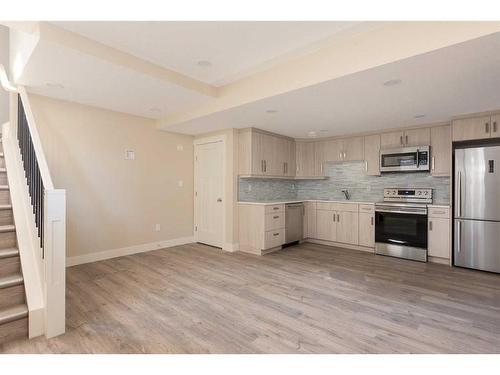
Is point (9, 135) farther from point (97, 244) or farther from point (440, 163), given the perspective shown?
point (440, 163)

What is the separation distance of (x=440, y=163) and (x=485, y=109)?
102cm

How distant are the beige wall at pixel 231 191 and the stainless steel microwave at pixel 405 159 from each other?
8.92ft

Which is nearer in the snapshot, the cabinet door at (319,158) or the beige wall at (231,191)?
the beige wall at (231,191)

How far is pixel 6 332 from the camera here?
1891mm

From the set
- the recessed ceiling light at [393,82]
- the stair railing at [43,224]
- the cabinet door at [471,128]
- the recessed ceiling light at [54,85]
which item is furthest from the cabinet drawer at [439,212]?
the recessed ceiling light at [54,85]

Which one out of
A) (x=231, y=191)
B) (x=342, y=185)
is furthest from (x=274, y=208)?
(x=342, y=185)

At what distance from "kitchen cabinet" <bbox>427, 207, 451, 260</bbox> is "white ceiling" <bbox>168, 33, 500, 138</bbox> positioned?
56.8 inches

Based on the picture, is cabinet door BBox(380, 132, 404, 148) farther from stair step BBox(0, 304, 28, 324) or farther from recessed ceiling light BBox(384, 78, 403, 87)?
stair step BBox(0, 304, 28, 324)

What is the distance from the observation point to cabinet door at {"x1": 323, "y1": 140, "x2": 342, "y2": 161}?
5459 mm

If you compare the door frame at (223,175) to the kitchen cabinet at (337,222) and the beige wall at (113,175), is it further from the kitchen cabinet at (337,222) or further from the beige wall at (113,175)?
the kitchen cabinet at (337,222)

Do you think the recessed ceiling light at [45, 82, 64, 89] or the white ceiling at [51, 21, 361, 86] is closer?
the white ceiling at [51, 21, 361, 86]

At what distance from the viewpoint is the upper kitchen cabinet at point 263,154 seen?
4.77 meters

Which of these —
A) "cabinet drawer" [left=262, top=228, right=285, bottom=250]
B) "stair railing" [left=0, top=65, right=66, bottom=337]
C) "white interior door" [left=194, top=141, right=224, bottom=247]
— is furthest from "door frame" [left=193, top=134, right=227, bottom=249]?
"stair railing" [left=0, top=65, right=66, bottom=337]
